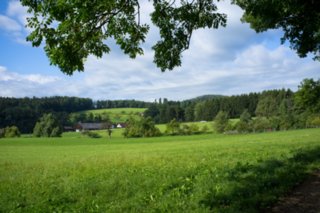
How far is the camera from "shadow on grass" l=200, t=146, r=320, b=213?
311 inches

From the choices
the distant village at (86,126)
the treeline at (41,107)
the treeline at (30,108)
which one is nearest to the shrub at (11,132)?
the treeline at (41,107)

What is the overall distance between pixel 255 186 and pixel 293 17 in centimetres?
806

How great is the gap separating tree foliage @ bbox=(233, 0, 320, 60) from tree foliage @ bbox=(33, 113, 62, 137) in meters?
97.5

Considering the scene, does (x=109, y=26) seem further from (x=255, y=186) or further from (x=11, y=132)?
(x=11, y=132)

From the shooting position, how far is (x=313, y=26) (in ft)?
40.2

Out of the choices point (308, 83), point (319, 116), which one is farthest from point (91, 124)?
point (308, 83)

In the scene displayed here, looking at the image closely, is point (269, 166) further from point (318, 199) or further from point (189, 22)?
point (189, 22)

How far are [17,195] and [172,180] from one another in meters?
5.69

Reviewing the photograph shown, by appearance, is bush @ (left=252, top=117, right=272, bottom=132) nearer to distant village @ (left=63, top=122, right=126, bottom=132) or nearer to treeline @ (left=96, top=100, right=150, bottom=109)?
distant village @ (left=63, top=122, right=126, bottom=132)

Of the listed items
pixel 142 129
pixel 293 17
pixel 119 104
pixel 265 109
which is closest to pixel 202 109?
pixel 265 109

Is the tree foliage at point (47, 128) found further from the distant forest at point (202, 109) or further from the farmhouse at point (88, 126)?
the farmhouse at point (88, 126)

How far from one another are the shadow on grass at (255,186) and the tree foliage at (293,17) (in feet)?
17.3

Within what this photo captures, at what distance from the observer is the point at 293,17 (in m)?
13.4

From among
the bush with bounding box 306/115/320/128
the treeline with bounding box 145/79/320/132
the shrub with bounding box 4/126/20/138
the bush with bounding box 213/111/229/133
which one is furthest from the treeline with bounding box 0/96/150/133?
the bush with bounding box 306/115/320/128
